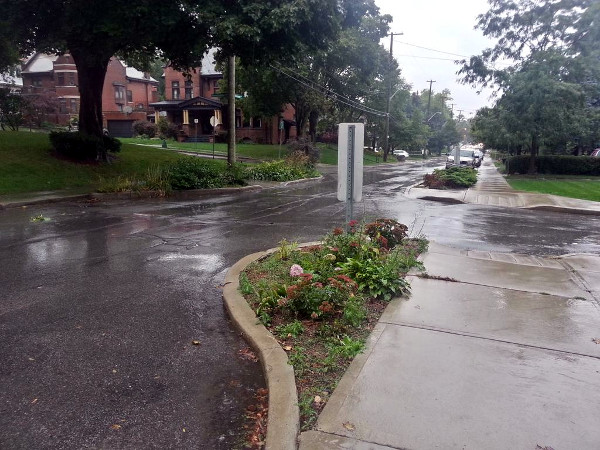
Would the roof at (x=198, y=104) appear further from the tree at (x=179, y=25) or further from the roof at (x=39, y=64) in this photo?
the tree at (x=179, y=25)

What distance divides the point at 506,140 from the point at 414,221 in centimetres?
2034

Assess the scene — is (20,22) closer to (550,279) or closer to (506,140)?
(550,279)

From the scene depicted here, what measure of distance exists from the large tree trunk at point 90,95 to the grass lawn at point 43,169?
142 centimetres

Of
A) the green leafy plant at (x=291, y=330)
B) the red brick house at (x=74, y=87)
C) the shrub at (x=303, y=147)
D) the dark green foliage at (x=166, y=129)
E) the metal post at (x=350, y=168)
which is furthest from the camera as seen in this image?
the red brick house at (x=74, y=87)

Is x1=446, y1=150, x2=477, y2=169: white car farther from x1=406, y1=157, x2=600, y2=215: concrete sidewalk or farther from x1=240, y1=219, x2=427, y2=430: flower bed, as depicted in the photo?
x1=240, y1=219, x2=427, y2=430: flower bed

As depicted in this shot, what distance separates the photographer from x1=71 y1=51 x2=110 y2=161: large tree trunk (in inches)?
818

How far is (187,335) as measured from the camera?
473cm

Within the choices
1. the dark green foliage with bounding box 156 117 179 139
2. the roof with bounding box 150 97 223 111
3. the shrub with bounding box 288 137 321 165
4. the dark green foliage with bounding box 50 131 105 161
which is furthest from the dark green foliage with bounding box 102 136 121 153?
the dark green foliage with bounding box 156 117 179 139

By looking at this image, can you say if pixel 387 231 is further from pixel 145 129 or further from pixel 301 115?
pixel 145 129

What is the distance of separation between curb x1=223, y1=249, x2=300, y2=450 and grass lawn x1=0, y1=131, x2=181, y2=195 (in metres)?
13.1

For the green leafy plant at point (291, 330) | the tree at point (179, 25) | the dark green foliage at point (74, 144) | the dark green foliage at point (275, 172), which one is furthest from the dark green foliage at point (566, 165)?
the green leafy plant at point (291, 330)

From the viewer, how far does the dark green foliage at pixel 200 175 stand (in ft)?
58.4

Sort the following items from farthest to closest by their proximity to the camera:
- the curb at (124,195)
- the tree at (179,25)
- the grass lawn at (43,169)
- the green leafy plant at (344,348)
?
1. the grass lawn at (43,169)
2. the tree at (179,25)
3. the curb at (124,195)
4. the green leafy plant at (344,348)

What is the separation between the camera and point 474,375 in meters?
3.85
